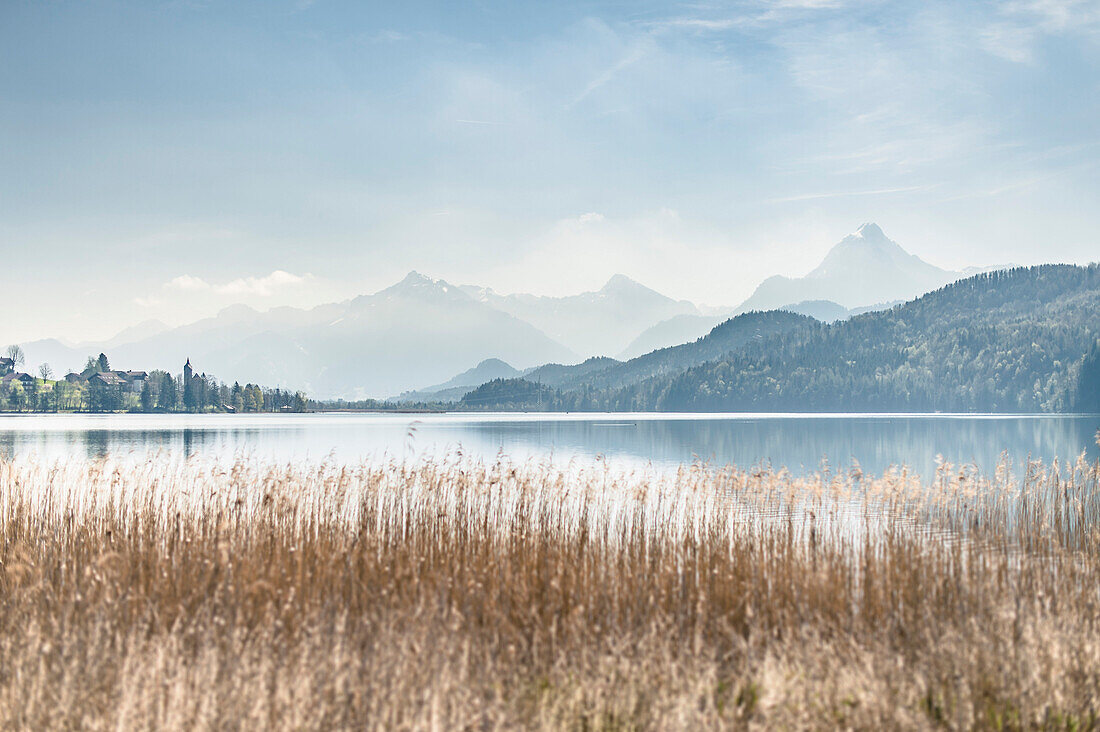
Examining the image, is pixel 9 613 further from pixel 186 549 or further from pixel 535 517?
pixel 535 517

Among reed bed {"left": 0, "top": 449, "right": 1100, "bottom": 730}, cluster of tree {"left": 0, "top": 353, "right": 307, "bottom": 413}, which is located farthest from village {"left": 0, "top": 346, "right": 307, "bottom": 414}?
reed bed {"left": 0, "top": 449, "right": 1100, "bottom": 730}

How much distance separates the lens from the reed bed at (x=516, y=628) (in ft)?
19.0

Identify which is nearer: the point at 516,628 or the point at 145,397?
the point at 516,628

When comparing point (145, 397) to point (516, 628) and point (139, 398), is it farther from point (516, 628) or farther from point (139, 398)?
point (516, 628)

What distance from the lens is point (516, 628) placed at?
791cm

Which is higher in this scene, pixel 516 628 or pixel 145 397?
pixel 145 397

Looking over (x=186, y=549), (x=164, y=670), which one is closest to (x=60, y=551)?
(x=186, y=549)

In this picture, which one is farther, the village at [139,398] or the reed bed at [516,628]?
the village at [139,398]

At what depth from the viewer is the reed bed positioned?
5.80 metres

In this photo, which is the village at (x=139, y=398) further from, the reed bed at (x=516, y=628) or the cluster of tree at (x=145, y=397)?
the reed bed at (x=516, y=628)

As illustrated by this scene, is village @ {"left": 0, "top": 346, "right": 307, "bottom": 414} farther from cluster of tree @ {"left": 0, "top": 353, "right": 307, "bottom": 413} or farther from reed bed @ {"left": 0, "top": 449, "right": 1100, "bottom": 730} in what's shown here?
reed bed @ {"left": 0, "top": 449, "right": 1100, "bottom": 730}

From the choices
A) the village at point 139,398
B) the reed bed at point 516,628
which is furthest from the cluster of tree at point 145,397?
the reed bed at point 516,628

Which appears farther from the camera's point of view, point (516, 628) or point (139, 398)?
point (139, 398)

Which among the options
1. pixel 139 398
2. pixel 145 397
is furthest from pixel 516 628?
pixel 139 398
